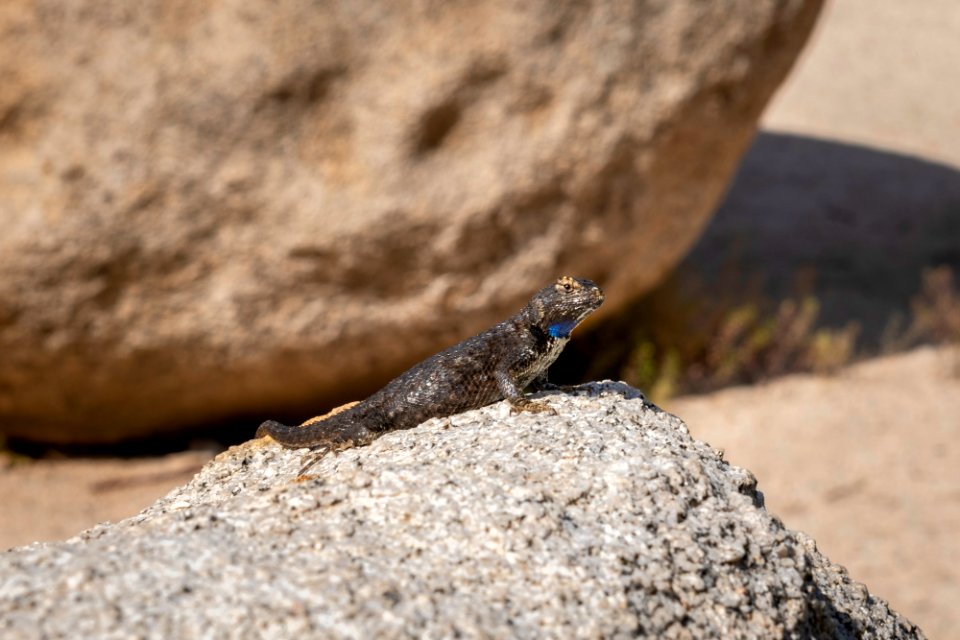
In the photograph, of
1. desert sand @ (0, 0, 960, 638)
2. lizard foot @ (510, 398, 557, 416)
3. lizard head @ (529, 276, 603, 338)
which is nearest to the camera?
lizard foot @ (510, 398, 557, 416)

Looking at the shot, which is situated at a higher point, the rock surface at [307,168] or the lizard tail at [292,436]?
the rock surface at [307,168]

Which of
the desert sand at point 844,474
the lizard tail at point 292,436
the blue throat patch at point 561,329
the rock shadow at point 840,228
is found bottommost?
the lizard tail at point 292,436

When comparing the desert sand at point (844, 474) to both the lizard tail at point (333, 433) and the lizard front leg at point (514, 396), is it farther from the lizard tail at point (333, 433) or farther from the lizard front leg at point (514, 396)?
the lizard tail at point (333, 433)

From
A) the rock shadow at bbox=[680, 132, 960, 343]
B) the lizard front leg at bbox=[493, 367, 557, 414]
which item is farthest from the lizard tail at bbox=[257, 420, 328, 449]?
the rock shadow at bbox=[680, 132, 960, 343]

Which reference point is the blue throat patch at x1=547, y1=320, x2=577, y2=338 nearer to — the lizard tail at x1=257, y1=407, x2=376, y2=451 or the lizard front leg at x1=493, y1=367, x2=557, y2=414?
the lizard front leg at x1=493, y1=367, x2=557, y2=414

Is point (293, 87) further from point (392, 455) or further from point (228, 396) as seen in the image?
point (392, 455)

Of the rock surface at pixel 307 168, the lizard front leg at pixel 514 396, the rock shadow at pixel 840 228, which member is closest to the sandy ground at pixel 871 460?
the rock shadow at pixel 840 228

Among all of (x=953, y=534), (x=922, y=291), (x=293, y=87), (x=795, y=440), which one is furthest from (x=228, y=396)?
(x=922, y=291)
